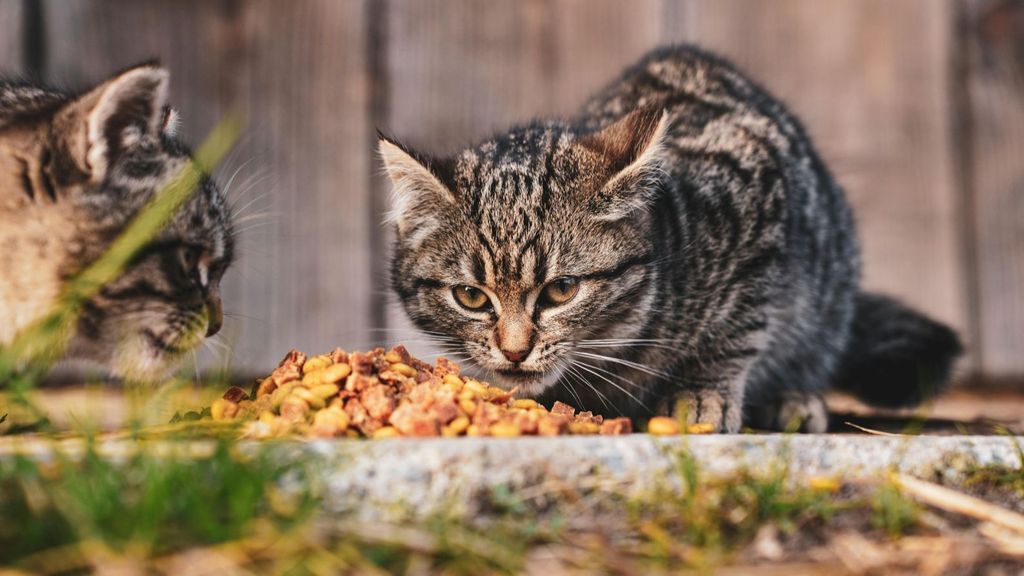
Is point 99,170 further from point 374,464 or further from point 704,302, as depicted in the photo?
point 704,302

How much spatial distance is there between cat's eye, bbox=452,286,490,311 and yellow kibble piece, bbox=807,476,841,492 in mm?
1182

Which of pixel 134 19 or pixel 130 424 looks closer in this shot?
pixel 130 424

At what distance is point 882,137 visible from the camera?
155 inches

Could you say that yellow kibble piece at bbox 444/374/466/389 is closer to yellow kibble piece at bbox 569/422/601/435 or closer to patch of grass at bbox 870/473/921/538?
yellow kibble piece at bbox 569/422/601/435

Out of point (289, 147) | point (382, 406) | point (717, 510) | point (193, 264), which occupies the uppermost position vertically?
point (289, 147)

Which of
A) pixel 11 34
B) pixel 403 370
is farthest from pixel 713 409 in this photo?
pixel 11 34

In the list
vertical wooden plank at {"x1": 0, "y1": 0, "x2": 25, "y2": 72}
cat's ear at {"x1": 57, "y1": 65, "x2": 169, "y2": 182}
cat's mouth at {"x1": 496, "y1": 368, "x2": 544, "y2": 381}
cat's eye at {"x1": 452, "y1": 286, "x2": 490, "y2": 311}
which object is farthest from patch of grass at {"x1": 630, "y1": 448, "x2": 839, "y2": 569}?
vertical wooden plank at {"x1": 0, "y1": 0, "x2": 25, "y2": 72}

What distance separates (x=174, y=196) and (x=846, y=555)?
1585 mm

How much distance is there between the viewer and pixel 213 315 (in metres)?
2.53

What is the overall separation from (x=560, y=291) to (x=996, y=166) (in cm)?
228

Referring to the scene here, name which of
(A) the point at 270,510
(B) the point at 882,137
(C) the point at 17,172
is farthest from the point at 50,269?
(B) the point at 882,137

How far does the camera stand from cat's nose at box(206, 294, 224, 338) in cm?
251

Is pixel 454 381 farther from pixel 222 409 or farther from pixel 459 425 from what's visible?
pixel 222 409

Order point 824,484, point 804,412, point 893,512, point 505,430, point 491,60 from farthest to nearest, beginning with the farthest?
1. point 491,60
2. point 804,412
3. point 505,430
4. point 824,484
5. point 893,512
